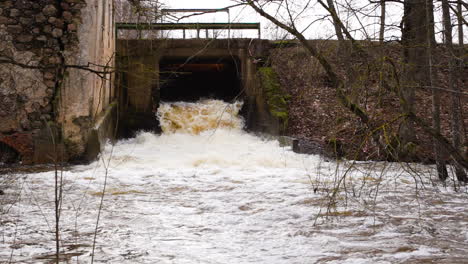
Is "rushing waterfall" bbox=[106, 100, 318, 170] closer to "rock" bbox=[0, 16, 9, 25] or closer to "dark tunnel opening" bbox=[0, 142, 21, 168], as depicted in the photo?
"dark tunnel opening" bbox=[0, 142, 21, 168]

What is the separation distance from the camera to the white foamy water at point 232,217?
4.62 meters

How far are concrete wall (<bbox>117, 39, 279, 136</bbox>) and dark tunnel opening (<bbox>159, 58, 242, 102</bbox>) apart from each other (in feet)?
3.21

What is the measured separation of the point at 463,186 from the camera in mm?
8180

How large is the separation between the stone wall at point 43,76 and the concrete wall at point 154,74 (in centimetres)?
409

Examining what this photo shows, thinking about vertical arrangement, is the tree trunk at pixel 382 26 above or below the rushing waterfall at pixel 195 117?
above

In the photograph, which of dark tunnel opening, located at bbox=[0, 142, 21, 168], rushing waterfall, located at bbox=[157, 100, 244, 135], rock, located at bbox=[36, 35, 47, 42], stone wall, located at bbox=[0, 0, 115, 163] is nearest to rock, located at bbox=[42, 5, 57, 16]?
stone wall, located at bbox=[0, 0, 115, 163]

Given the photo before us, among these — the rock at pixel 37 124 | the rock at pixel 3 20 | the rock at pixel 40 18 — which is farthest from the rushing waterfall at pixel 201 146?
the rock at pixel 3 20

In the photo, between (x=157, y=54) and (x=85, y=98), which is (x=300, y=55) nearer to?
(x=157, y=54)

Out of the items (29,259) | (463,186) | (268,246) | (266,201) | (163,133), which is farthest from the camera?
(163,133)

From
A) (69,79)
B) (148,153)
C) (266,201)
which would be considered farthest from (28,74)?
(266,201)

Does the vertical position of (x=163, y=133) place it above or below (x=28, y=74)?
below

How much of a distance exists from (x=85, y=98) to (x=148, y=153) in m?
2.08

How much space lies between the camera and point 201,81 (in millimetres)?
19000

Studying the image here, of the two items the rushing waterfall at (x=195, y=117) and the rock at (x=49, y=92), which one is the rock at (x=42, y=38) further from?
the rushing waterfall at (x=195, y=117)
